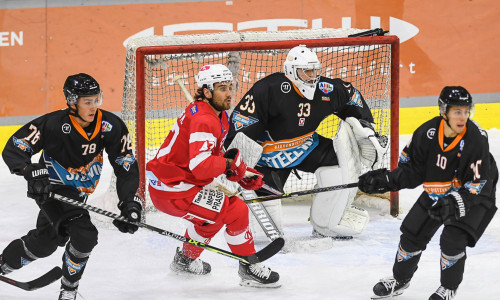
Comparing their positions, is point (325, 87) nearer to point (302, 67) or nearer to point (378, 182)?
point (302, 67)

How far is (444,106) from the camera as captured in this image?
12.0ft

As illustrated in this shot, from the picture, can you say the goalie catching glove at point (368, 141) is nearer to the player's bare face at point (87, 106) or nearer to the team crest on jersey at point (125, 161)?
the team crest on jersey at point (125, 161)

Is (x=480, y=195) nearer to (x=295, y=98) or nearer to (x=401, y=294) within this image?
(x=401, y=294)

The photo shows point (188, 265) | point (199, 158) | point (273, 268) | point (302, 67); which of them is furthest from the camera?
point (302, 67)

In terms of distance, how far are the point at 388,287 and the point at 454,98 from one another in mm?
918

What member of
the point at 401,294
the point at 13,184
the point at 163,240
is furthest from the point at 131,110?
the point at 401,294

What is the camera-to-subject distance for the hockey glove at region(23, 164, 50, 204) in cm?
359

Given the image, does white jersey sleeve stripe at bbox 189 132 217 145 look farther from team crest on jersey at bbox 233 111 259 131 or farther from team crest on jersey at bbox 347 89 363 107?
team crest on jersey at bbox 347 89 363 107

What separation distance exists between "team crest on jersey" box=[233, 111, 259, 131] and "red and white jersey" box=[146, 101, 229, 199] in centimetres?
65

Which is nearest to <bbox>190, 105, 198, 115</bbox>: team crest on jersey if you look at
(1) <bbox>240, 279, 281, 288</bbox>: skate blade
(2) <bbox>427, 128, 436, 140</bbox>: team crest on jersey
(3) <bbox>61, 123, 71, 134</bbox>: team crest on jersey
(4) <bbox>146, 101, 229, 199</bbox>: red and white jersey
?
(4) <bbox>146, 101, 229, 199</bbox>: red and white jersey

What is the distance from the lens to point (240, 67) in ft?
19.4

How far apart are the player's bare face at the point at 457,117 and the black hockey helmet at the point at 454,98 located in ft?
0.05

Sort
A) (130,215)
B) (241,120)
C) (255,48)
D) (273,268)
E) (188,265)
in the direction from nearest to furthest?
1. (130,215)
2. (188,265)
3. (273,268)
4. (241,120)
5. (255,48)

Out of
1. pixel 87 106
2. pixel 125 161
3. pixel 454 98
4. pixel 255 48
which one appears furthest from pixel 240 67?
pixel 454 98
